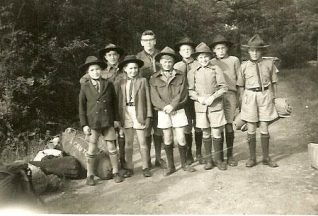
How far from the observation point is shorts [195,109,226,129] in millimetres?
6059

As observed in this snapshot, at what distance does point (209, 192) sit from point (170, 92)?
1593 millimetres

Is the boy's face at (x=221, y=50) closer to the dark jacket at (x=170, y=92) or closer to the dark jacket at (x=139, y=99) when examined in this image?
the dark jacket at (x=170, y=92)

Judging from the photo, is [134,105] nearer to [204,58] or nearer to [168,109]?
[168,109]

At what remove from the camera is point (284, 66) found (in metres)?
21.6

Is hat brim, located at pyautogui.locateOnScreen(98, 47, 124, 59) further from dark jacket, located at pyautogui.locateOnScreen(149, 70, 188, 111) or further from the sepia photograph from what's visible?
dark jacket, located at pyautogui.locateOnScreen(149, 70, 188, 111)

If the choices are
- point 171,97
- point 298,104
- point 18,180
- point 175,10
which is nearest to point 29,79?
point 171,97

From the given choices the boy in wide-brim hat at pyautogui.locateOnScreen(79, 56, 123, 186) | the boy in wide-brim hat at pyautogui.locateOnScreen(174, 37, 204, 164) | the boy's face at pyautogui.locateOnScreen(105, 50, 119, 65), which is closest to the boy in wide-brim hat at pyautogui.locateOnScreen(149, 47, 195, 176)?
the boy in wide-brim hat at pyautogui.locateOnScreen(174, 37, 204, 164)

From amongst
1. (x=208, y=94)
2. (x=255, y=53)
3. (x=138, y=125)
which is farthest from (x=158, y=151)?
(x=255, y=53)

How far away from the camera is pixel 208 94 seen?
6062mm

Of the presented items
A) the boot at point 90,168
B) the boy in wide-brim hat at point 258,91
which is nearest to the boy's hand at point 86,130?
the boot at point 90,168

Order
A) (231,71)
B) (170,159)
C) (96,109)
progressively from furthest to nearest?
(231,71), (170,159), (96,109)

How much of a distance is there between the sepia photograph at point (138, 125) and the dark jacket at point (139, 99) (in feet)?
0.05

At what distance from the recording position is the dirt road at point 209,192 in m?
4.75

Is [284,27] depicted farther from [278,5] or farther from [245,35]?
[245,35]
